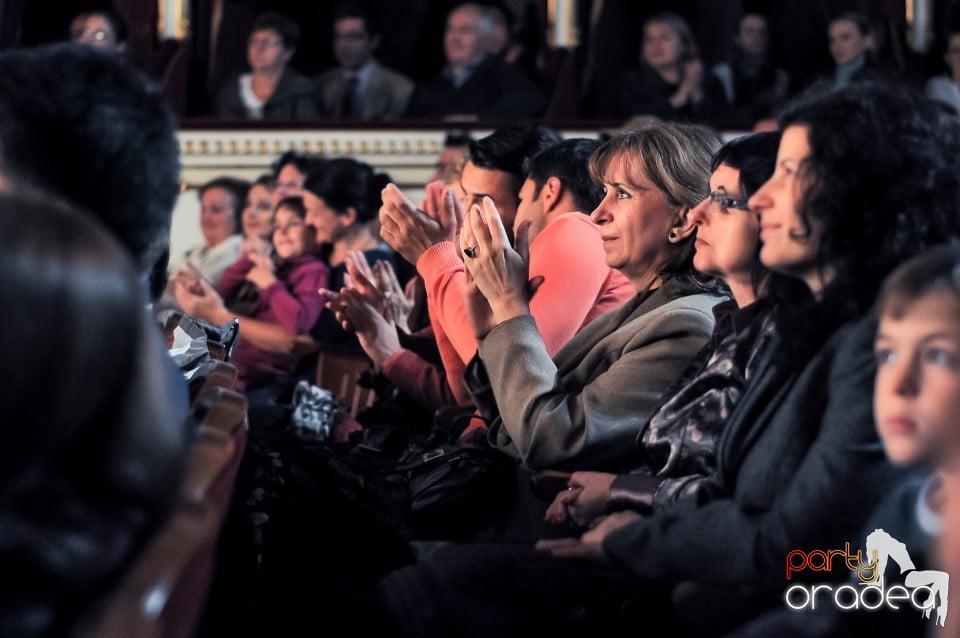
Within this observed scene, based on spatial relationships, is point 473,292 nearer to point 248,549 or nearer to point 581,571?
point 248,549

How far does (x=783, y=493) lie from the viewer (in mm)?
1545

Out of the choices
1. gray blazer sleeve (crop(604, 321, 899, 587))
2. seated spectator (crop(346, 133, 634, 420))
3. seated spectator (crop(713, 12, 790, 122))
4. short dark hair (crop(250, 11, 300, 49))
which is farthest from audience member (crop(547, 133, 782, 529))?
short dark hair (crop(250, 11, 300, 49))

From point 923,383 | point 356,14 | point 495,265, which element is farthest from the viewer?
point 356,14

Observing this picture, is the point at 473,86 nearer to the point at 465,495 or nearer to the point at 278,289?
the point at 278,289

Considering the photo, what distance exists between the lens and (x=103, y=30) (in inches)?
260

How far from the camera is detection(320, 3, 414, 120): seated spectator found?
6.68 meters

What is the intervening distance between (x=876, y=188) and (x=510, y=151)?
5.68ft

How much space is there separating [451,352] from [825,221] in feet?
4.54

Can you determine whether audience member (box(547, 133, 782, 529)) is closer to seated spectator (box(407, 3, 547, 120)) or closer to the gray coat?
the gray coat

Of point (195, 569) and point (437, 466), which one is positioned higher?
point (195, 569)

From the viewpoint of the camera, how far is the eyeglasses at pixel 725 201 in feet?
6.44

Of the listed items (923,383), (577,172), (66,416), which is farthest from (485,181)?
(66,416)

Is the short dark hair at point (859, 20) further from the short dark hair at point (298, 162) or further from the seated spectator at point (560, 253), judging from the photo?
the seated spectator at point (560, 253)

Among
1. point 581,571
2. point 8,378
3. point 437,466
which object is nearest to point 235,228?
point 437,466
